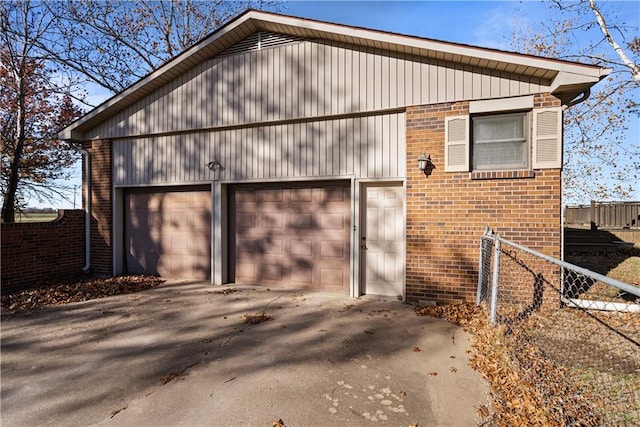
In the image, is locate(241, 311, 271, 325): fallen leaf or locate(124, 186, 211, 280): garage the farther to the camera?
locate(124, 186, 211, 280): garage

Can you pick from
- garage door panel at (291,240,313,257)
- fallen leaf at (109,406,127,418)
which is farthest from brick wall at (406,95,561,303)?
fallen leaf at (109,406,127,418)

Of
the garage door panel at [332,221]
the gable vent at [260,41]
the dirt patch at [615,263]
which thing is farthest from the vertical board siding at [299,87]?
the dirt patch at [615,263]

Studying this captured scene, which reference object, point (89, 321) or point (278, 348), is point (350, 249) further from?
point (89, 321)

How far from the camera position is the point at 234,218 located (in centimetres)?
752

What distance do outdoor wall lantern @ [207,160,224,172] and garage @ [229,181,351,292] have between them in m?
0.53

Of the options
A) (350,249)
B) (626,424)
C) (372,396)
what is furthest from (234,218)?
(626,424)

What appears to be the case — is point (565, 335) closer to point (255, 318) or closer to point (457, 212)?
point (457, 212)

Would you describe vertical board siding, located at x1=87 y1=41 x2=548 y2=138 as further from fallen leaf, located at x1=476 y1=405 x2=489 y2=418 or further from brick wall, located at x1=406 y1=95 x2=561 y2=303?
fallen leaf, located at x1=476 y1=405 x2=489 y2=418

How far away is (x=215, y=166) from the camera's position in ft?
24.3

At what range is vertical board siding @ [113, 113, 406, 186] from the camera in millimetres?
6164

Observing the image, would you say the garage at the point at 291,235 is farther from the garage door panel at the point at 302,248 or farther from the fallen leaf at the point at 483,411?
the fallen leaf at the point at 483,411

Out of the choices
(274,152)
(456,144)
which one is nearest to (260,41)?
(274,152)

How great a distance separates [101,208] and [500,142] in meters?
9.31

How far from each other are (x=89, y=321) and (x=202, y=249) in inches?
110
